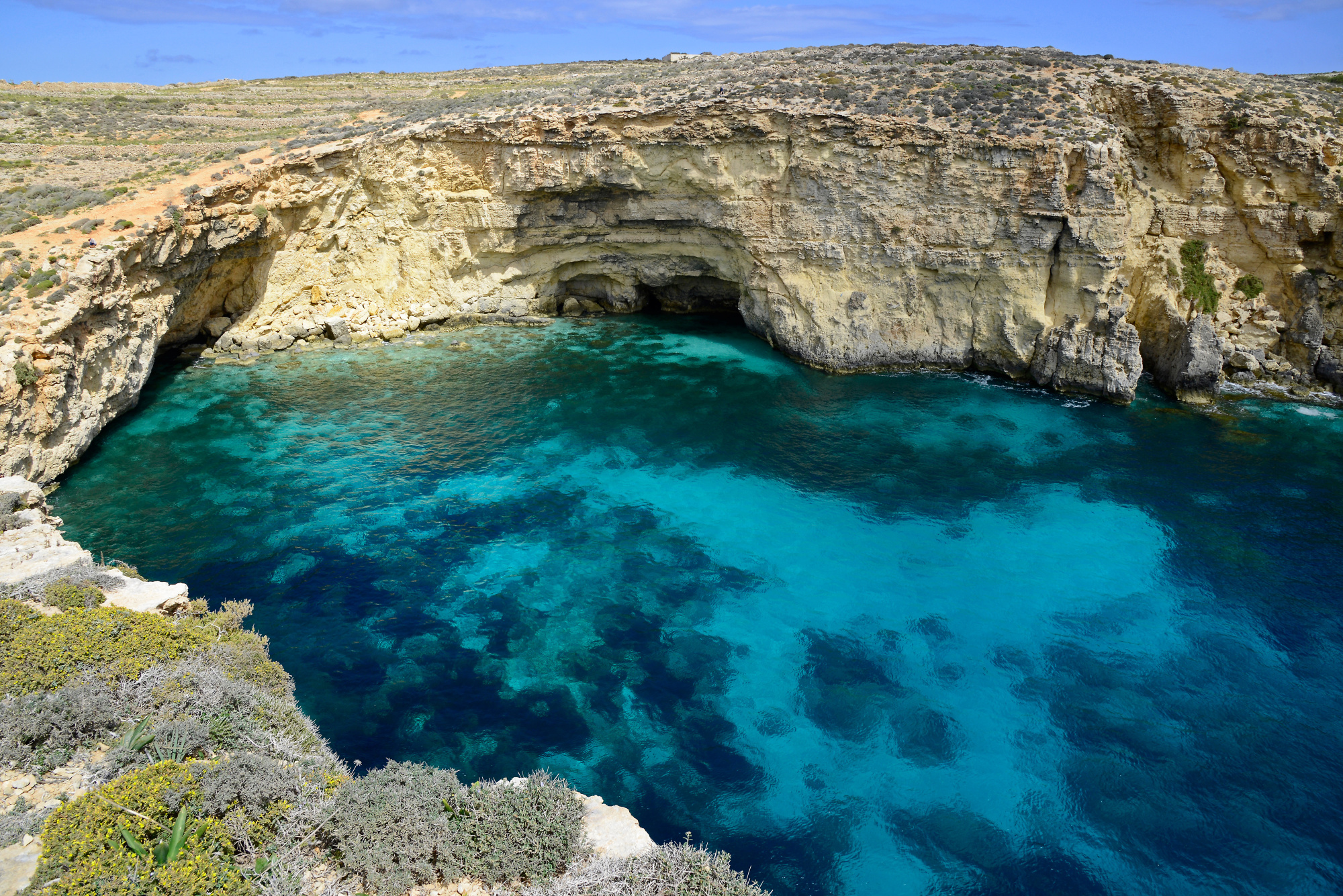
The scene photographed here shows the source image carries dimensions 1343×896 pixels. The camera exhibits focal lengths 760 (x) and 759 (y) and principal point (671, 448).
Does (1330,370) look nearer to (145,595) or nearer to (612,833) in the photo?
(612,833)

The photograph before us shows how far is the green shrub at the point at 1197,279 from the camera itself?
27.5 m

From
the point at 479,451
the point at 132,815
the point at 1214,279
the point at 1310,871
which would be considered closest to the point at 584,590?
the point at 479,451

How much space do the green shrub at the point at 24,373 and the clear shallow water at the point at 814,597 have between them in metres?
3.04

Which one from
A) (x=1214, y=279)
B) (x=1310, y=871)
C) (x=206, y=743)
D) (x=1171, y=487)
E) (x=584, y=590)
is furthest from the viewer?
(x=1214, y=279)

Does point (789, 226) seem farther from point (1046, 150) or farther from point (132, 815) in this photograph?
point (132, 815)

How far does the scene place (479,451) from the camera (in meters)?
23.1

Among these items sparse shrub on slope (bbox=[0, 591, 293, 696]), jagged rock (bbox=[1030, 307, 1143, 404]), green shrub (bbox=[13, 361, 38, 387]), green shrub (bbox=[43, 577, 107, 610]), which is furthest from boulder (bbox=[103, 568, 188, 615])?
jagged rock (bbox=[1030, 307, 1143, 404])

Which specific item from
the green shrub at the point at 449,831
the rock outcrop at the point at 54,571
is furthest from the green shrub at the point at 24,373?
the green shrub at the point at 449,831

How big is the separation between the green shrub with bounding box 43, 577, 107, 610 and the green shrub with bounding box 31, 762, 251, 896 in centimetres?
483

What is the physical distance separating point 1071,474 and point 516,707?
56.3ft

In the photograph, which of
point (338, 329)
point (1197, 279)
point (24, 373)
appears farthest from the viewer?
point (338, 329)

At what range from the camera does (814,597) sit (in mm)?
16812

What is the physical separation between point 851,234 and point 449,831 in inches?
982

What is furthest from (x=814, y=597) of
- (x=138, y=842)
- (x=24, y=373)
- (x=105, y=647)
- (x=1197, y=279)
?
(x=1197, y=279)
